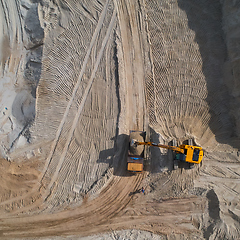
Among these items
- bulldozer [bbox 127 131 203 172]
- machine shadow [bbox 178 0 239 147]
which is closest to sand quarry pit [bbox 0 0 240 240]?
machine shadow [bbox 178 0 239 147]

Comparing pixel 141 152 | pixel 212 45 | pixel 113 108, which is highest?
pixel 212 45

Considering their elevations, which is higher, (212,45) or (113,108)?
(212,45)

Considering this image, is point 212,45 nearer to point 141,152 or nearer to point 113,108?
point 113,108

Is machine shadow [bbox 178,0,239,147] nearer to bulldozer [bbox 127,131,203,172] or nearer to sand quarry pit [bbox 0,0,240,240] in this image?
sand quarry pit [bbox 0,0,240,240]

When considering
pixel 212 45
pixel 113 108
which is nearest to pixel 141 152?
pixel 113 108

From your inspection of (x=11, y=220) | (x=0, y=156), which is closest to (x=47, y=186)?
(x=11, y=220)

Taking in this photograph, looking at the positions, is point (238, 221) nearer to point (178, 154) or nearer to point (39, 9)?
point (178, 154)

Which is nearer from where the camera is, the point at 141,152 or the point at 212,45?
the point at 141,152
